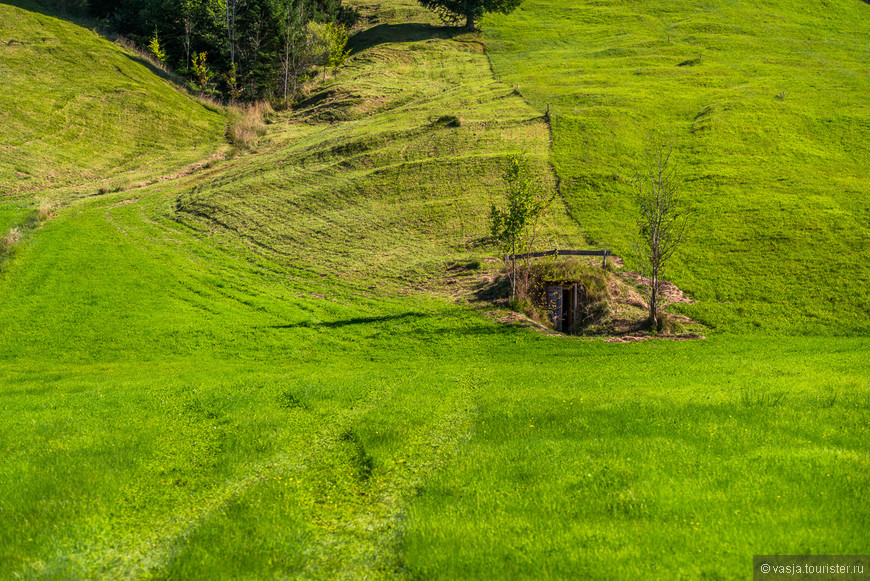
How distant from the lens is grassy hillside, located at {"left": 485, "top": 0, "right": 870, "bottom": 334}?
36.9 metres

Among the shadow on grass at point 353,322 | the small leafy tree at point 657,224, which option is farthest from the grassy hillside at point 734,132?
the shadow on grass at point 353,322

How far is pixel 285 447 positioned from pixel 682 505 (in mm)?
10272

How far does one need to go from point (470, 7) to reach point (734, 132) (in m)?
68.8

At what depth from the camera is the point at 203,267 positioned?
4159 centimetres

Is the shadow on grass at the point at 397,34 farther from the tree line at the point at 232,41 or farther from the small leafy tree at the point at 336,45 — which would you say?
the tree line at the point at 232,41

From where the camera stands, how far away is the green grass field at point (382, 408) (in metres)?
10.8

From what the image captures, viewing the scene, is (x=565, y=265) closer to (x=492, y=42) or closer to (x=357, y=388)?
(x=357, y=388)

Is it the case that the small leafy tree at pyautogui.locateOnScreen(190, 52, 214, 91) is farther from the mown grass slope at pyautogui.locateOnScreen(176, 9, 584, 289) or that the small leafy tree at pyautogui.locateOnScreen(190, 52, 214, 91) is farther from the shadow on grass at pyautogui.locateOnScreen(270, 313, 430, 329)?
the shadow on grass at pyautogui.locateOnScreen(270, 313, 430, 329)

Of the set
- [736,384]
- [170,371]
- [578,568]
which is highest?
[578,568]

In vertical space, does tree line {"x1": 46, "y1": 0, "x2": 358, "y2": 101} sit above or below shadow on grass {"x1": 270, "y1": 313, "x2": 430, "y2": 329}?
above

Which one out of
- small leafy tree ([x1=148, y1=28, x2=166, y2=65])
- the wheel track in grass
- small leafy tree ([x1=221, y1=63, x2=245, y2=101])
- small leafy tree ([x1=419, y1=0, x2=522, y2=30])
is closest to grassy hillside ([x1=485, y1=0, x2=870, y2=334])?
small leafy tree ([x1=419, y1=0, x2=522, y2=30])

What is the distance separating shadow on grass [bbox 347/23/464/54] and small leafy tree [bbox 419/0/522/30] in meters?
2.80

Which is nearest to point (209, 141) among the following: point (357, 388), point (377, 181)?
point (377, 181)

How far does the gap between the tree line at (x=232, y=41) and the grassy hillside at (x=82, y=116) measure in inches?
360
